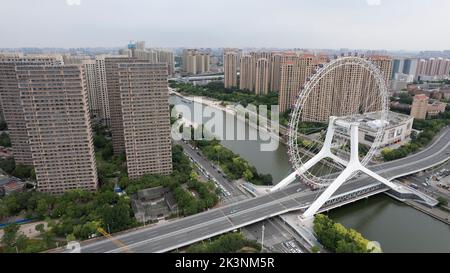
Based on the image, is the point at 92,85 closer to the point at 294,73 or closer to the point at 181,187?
the point at 181,187

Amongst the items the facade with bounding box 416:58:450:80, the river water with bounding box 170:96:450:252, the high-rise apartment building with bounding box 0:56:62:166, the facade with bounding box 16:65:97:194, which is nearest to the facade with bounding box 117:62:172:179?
the facade with bounding box 16:65:97:194

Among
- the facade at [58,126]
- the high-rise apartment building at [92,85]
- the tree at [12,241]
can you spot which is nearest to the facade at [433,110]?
the facade at [58,126]

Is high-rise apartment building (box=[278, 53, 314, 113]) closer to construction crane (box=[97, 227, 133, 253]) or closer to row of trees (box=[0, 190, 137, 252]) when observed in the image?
row of trees (box=[0, 190, 137, 252])

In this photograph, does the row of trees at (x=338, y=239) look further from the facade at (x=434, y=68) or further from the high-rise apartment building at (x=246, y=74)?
the facade at (x=434, y=68)

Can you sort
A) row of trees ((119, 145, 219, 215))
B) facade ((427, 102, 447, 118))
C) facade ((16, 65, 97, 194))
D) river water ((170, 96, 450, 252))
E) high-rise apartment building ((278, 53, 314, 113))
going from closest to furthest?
river water ((170, 96, 450, 252)), row of trees ((119, 145, 219, 215)), facade ((16, 65, 97, 194)), high-rise apartment building ((278, 53, 314, 113)), facade ((427, 102, 447, 118))

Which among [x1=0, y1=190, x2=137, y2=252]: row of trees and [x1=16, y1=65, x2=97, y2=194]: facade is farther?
[x1=16, y1=65, x2=97, y2=194]: facade

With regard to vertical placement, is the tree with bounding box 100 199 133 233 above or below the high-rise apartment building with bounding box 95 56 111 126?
below
